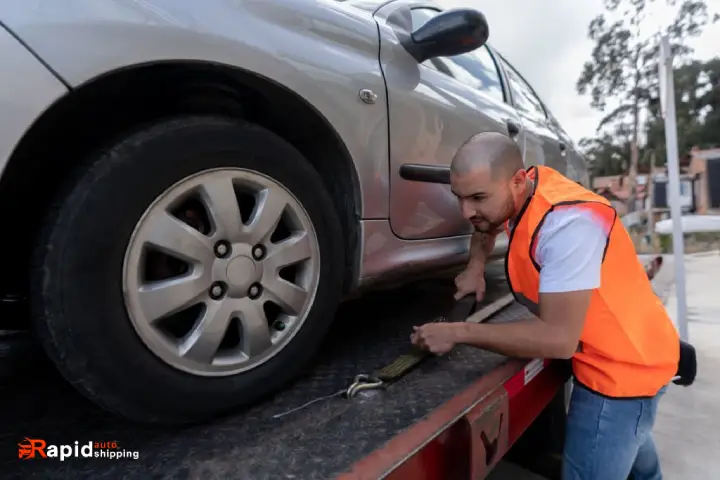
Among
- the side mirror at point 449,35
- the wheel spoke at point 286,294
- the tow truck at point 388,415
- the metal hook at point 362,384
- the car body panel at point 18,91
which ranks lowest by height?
the tow truck at point 388,415

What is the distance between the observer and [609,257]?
1398 mm

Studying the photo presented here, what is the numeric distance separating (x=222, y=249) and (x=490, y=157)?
689mm

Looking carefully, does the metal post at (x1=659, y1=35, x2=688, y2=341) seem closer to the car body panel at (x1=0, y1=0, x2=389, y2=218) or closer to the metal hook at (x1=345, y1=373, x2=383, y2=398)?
the car body panel at (x1=0, y1=0, x2=389, y2=218)

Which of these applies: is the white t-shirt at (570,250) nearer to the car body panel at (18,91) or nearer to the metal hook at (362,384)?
the metal hook at (362,384)

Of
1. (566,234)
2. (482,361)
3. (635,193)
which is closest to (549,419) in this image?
(482,361)

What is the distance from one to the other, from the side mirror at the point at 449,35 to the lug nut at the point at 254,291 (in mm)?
993

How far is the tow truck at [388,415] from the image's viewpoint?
100 centimetres

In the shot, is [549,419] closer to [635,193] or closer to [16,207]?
[16,207]

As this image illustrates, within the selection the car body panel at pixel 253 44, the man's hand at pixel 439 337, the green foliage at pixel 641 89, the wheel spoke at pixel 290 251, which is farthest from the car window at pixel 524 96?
the green foliage at pixel 641 89

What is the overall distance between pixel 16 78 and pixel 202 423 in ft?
2.42

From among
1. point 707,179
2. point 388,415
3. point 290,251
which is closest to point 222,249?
point 290,251

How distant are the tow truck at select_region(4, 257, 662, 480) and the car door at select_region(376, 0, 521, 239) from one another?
0.37 meters

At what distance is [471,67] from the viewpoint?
247 cm

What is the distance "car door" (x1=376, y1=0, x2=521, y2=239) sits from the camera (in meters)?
1.68
